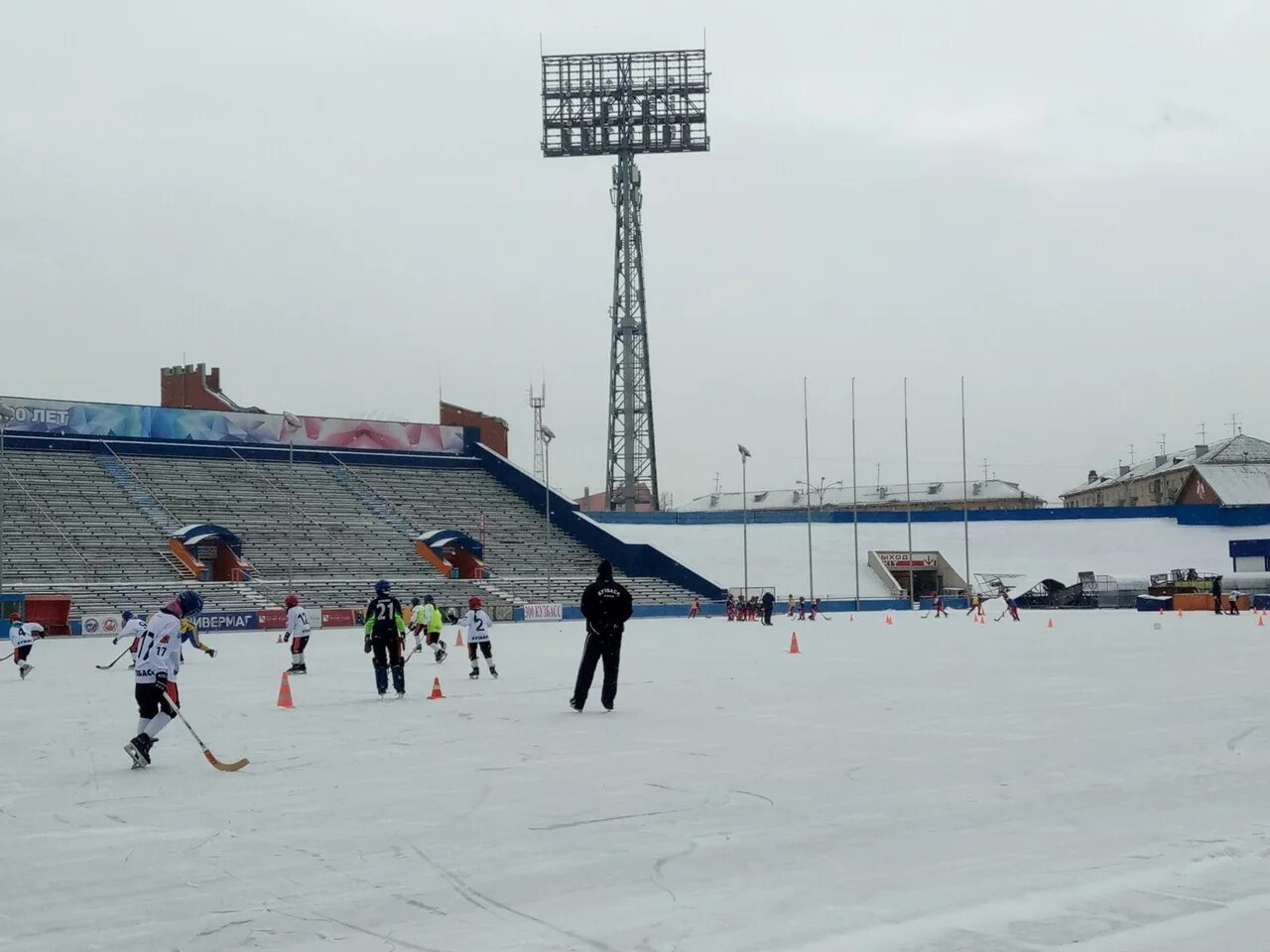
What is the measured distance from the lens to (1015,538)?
8394cm

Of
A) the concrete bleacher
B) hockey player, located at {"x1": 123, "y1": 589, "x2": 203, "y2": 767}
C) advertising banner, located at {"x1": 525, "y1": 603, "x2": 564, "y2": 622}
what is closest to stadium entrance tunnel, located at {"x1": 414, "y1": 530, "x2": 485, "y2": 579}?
the concrete bleacher

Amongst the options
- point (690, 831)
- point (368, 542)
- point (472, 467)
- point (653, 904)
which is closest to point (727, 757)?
point (690, 831)

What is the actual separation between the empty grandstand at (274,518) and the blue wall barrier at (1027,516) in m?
11.3

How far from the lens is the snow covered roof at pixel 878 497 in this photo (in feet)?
442

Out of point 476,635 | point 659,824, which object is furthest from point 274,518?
point 659,824

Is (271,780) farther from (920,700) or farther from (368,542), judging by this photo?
(368,542)

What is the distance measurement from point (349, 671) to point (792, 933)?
20588mm

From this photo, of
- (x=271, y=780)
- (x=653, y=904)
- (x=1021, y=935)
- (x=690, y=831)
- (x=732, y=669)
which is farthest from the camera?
(x=732, y=669)

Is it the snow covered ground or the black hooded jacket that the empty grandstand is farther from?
the black hooded jacket

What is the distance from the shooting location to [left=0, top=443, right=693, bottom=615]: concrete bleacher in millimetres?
56562

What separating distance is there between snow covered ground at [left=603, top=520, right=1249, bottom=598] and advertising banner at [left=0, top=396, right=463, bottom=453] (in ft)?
43.3

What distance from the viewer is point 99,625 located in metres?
47.6

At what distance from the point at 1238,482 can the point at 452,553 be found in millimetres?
59342

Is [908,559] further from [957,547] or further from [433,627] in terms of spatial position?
[433,627]
